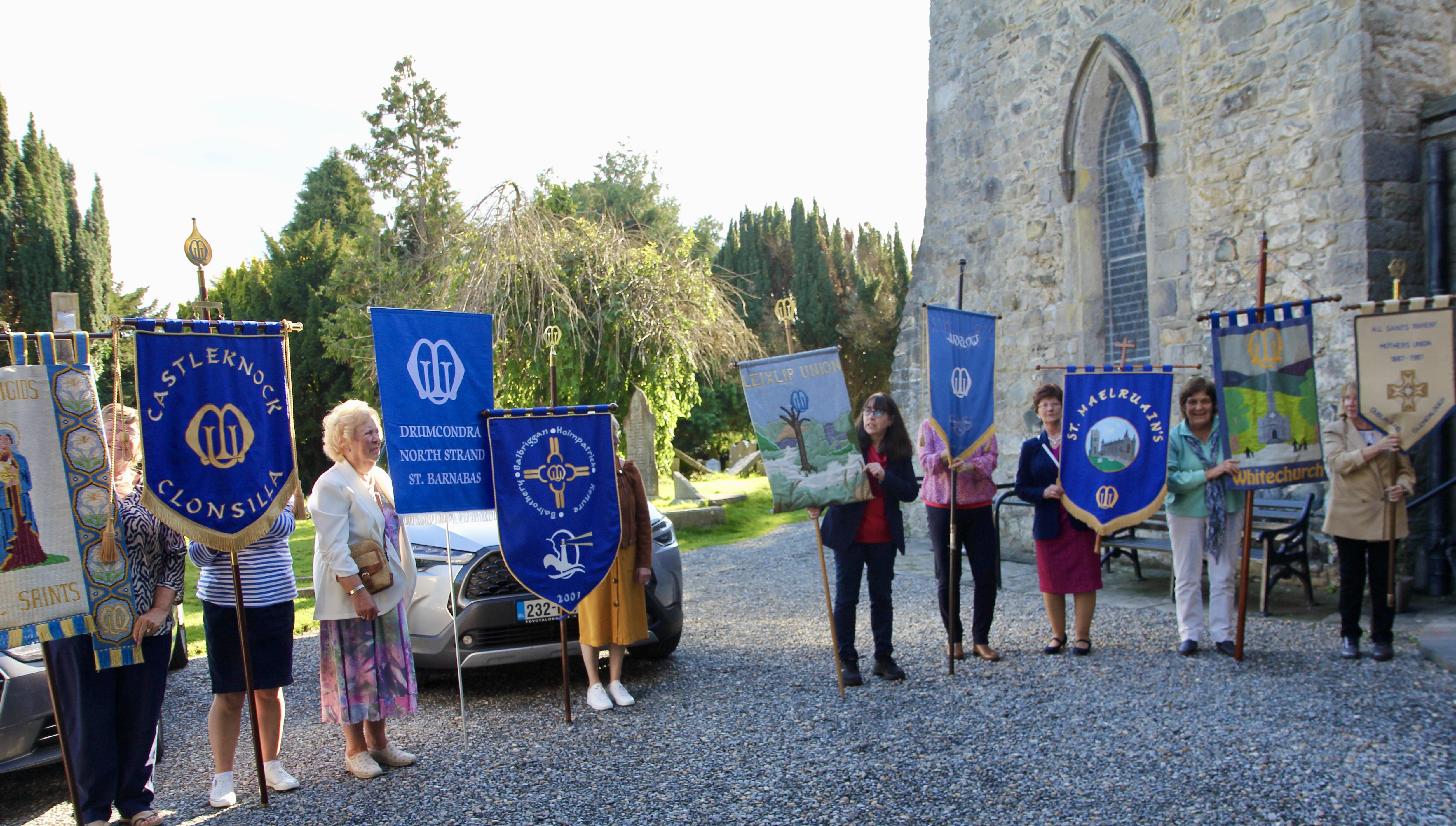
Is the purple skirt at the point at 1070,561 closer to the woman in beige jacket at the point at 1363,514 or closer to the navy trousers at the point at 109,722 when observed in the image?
the woman in beige jacket at the point at 1363,514

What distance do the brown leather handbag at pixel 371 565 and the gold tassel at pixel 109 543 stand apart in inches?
34.2

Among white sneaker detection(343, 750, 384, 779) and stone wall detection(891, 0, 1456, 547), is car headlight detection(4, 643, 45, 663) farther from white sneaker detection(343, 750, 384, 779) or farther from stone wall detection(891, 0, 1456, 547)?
stone wall detection(891, 0, 1456, 547)

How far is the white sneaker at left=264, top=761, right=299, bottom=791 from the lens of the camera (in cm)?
404

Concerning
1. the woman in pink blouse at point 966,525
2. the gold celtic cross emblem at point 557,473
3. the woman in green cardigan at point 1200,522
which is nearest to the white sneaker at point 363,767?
the gold celtic cross emblem at point 557,473

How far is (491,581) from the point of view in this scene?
17.1ft

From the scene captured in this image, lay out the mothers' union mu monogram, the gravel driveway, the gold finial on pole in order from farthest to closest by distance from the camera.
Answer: the gold finial on pole < the mothers' union mu monogram < the gravel driveway

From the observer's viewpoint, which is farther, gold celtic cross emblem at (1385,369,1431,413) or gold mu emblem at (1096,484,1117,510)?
gold mu emblem at (1096,484,1117,510)

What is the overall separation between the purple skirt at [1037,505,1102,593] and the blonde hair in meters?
3.93

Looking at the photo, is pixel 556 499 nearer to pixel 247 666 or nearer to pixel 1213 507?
pixel 247 666

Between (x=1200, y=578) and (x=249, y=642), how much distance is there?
5118 millimetres

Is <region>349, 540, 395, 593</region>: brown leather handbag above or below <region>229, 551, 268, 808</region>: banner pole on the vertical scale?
above

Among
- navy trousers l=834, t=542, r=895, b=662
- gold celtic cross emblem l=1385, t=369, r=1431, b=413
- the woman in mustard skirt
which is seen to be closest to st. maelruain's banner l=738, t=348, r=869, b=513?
navy trousers l=834, t=542, r=895, b=662

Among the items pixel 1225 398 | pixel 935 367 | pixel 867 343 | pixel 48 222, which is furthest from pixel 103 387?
pixel 1225 398

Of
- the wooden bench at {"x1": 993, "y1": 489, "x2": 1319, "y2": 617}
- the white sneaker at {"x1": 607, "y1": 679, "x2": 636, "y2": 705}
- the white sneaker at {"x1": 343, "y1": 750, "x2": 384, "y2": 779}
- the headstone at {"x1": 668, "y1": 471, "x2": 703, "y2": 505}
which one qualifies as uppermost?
the wooden bench at {"x1": 993, "y1": 489, "x2": 1319, "y2": 617}
